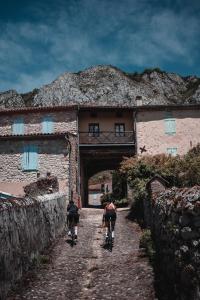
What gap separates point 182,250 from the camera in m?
6.38

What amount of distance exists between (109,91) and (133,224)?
55.9 meters

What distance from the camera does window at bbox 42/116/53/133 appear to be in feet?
98.3

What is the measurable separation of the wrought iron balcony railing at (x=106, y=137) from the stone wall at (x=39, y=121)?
4.83ft

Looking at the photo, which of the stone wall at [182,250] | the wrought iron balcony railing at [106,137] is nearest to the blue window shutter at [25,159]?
the wrought iron balcony railing at [106,137]

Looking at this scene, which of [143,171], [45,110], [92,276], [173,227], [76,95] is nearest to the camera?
[173,227]

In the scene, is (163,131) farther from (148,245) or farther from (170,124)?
(148,245)

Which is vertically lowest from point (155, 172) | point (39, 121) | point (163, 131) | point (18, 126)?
point (155, 172)

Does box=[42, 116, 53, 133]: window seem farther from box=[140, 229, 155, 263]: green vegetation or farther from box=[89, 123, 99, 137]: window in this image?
box=[140, 229, 155, 263]: green vegetation

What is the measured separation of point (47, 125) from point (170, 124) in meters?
10.3

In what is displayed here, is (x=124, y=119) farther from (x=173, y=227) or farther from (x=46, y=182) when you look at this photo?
(x=173, y=227)

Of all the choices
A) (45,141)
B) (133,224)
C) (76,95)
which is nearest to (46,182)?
(45,141)

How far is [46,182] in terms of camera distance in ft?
82.0

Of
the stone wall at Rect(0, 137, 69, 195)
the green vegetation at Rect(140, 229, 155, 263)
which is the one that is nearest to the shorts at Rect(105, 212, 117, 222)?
the green vegetation at Rect(140, 229, 155, 263)

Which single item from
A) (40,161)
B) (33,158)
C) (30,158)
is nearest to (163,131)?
(40,161)
